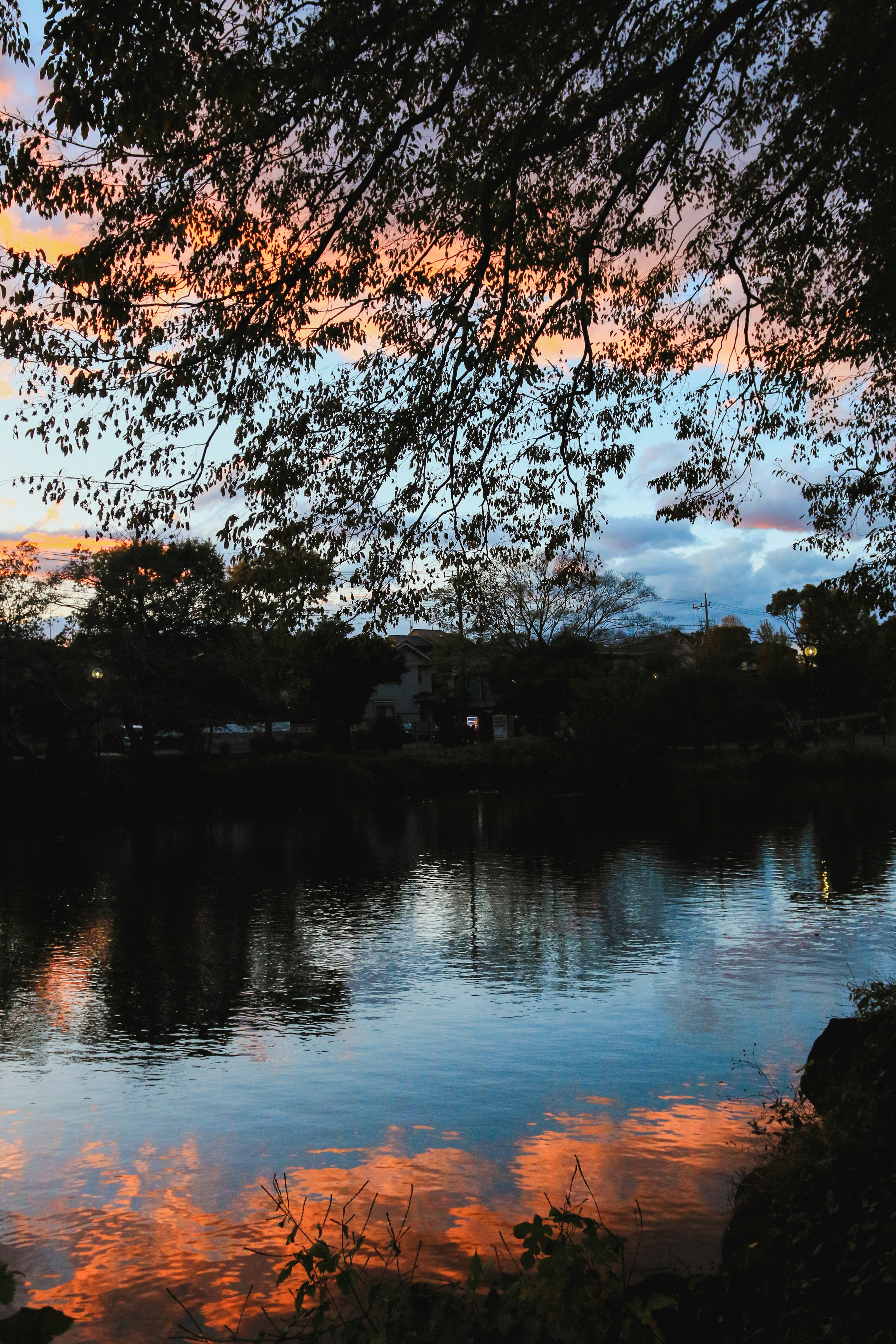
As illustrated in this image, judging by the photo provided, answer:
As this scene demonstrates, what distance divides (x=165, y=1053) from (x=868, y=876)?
13.0 m

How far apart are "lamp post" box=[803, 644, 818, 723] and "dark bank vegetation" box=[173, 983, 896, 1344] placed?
43.2 m

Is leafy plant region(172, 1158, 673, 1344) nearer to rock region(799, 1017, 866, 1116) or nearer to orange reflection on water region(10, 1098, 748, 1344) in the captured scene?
orange reflection on water region(10, 1098, 748, 1344)

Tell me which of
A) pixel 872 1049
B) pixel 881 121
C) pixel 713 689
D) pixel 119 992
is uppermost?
pixel 881 121

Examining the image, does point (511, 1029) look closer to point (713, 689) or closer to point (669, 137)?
point (669, 137)

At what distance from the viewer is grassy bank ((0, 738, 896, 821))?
1325 inches

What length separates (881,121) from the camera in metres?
9.12

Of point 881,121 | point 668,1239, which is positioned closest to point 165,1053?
point 668,1239

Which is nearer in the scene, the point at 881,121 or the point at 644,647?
the point at 881,121

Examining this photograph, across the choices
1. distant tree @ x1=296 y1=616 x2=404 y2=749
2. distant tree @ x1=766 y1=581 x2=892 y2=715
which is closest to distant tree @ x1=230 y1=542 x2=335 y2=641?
distant tree @ x1=296 y1=616 x2=404 y2=749

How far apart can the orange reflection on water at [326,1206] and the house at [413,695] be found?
63.7 meters

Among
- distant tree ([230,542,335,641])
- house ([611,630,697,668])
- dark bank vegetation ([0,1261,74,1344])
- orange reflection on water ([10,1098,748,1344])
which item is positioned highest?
house ([611,630,697,668])

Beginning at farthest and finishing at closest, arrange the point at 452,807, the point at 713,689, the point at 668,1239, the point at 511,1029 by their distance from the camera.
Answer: the point at 713,689
the point at 452,807
the point at 511,1029
the point at 668,1239

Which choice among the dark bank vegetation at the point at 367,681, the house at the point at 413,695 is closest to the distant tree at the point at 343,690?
the dark bank vegetation at the point at 367,681

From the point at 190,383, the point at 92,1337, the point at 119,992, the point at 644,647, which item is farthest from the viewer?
the point at 644,647
